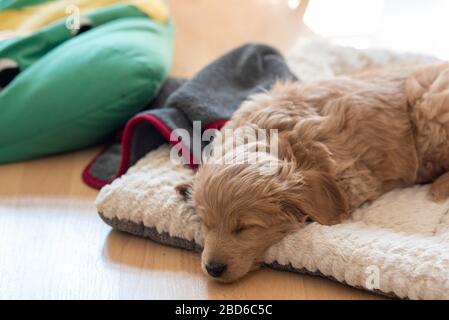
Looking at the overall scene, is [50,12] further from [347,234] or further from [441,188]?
[441,188]

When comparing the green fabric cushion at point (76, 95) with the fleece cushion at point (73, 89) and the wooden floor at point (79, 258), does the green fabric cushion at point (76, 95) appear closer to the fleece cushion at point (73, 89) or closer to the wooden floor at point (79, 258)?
the fleece cushion at point (73, 89)

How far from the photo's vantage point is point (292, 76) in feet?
10.4

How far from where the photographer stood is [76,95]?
291cm

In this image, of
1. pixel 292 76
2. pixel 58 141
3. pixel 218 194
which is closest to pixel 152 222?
pixel 218 194

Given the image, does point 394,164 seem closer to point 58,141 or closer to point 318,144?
point 318,144

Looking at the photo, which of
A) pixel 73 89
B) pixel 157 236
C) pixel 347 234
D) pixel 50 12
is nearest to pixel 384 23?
pixel 50 12

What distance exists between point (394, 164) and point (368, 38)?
5.41 ft

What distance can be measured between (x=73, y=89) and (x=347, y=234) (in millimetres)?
1373

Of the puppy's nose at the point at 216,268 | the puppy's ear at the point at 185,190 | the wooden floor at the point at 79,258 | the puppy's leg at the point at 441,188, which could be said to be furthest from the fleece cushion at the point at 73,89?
the puppy's leg at the point at 441,188

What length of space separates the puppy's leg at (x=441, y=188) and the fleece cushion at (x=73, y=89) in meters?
1.31

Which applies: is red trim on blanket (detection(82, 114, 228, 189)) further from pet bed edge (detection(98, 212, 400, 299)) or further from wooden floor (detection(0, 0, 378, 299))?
pet bed edge (detection(98, 212, 400, 299))

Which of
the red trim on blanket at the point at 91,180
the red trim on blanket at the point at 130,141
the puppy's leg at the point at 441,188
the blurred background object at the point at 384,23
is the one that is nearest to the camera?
the puppy's leg at the point at 441,188

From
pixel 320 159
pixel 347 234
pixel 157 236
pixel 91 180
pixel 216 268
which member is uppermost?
pixel 320 159

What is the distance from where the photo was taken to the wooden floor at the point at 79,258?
2271mm
